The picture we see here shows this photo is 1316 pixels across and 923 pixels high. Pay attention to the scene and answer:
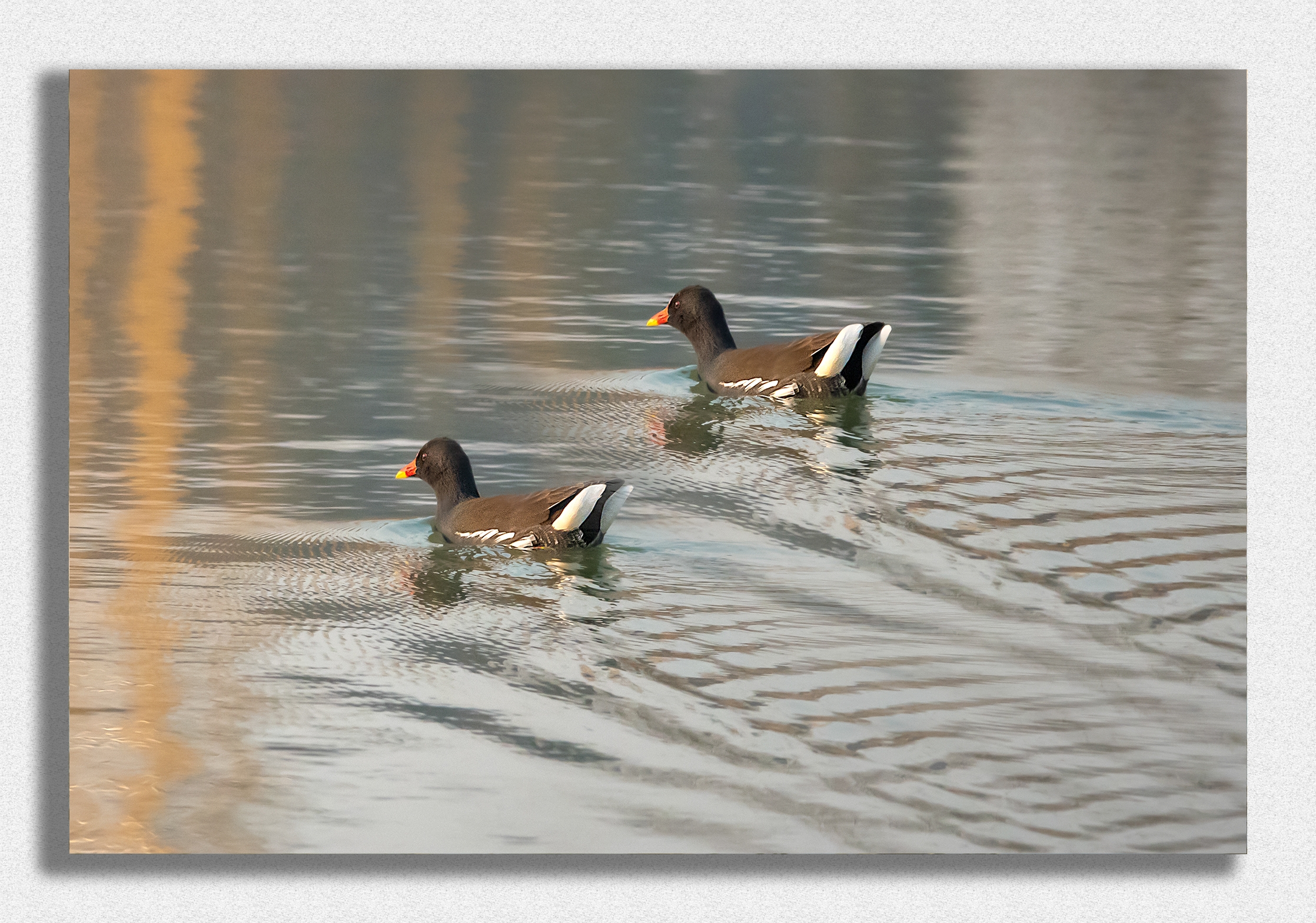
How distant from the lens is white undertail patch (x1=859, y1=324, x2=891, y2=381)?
10414 mm

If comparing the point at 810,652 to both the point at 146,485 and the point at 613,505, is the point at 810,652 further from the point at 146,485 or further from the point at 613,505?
the point at 146,485

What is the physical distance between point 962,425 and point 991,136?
156cm

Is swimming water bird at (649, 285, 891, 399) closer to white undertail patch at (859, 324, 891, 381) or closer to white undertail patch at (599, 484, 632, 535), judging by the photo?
white undertail patch at (859, 324, 891, 381)

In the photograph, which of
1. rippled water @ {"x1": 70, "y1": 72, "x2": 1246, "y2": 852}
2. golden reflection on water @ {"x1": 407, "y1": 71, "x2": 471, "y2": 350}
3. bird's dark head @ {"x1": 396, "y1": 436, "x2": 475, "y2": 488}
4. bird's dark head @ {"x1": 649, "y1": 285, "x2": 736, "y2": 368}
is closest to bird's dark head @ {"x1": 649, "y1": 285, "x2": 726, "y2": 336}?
bird's dark head @ {"x1": 649, "y1": 285, "x2": 736, "y2": 368}

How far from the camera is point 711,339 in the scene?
37.3 ft

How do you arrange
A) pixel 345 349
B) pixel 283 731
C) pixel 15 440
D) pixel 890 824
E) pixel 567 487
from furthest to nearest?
pixel 345 349 < pixel 567 487 < pixel 15 440 < pixel 283 731 < pixel 890 824

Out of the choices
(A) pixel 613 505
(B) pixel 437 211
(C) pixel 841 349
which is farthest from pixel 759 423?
(B) pixel 437 211

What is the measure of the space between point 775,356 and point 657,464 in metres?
1.35

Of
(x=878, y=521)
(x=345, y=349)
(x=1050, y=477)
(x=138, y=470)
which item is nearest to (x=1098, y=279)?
(x=1050, y=477)

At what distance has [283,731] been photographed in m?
7.02

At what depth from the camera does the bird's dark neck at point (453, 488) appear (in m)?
8.96

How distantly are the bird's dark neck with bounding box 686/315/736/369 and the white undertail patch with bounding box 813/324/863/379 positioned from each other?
1.01 meters

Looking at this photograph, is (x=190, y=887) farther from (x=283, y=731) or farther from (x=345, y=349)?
(x=345, y=349)

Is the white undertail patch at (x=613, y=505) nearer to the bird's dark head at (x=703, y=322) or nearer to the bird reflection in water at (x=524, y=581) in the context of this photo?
the bird reflection in water at (x=524, y=581)
